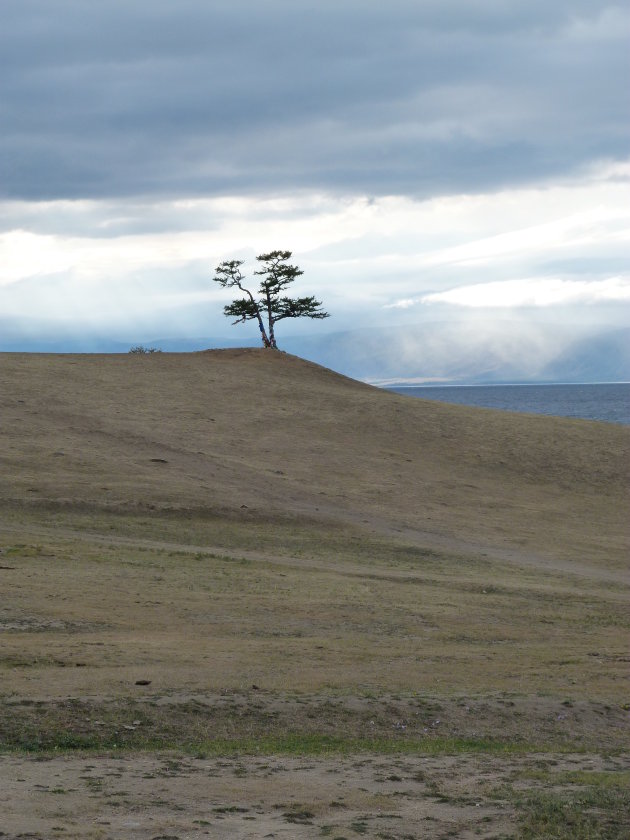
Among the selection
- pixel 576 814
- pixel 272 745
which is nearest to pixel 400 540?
pixel 272 745

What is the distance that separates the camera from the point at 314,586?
949 inches

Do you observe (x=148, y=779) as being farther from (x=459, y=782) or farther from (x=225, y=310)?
(x=225, y=310)

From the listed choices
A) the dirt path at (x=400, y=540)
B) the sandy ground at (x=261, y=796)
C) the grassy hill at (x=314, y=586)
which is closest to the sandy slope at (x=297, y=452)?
the grassy hill at (x=314, y=586)

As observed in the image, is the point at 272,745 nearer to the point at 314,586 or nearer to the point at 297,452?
the point at 314,586

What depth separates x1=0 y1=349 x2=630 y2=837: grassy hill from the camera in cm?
1355

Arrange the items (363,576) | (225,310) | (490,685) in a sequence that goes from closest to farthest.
→ (490,685), (363,576), (225,310)

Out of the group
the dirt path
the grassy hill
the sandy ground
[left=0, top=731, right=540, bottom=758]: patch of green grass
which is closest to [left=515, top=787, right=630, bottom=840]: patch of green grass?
the grassy hill

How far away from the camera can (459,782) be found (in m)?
11.8

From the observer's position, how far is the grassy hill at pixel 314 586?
533 inches

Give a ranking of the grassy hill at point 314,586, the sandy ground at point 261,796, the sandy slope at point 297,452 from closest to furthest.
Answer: the sandy ground at point 261,796 → the grassy hill at point 314,586 → the sandy slope at point 297,452

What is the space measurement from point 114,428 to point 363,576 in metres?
19.1

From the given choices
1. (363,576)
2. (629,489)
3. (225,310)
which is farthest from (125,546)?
(225,310)

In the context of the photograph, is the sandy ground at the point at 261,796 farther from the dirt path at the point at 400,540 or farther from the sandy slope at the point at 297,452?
the sandy slope at the point at 297,452

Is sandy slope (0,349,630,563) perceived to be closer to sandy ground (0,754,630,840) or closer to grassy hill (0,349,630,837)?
grassy hill (0,349,630,837)
